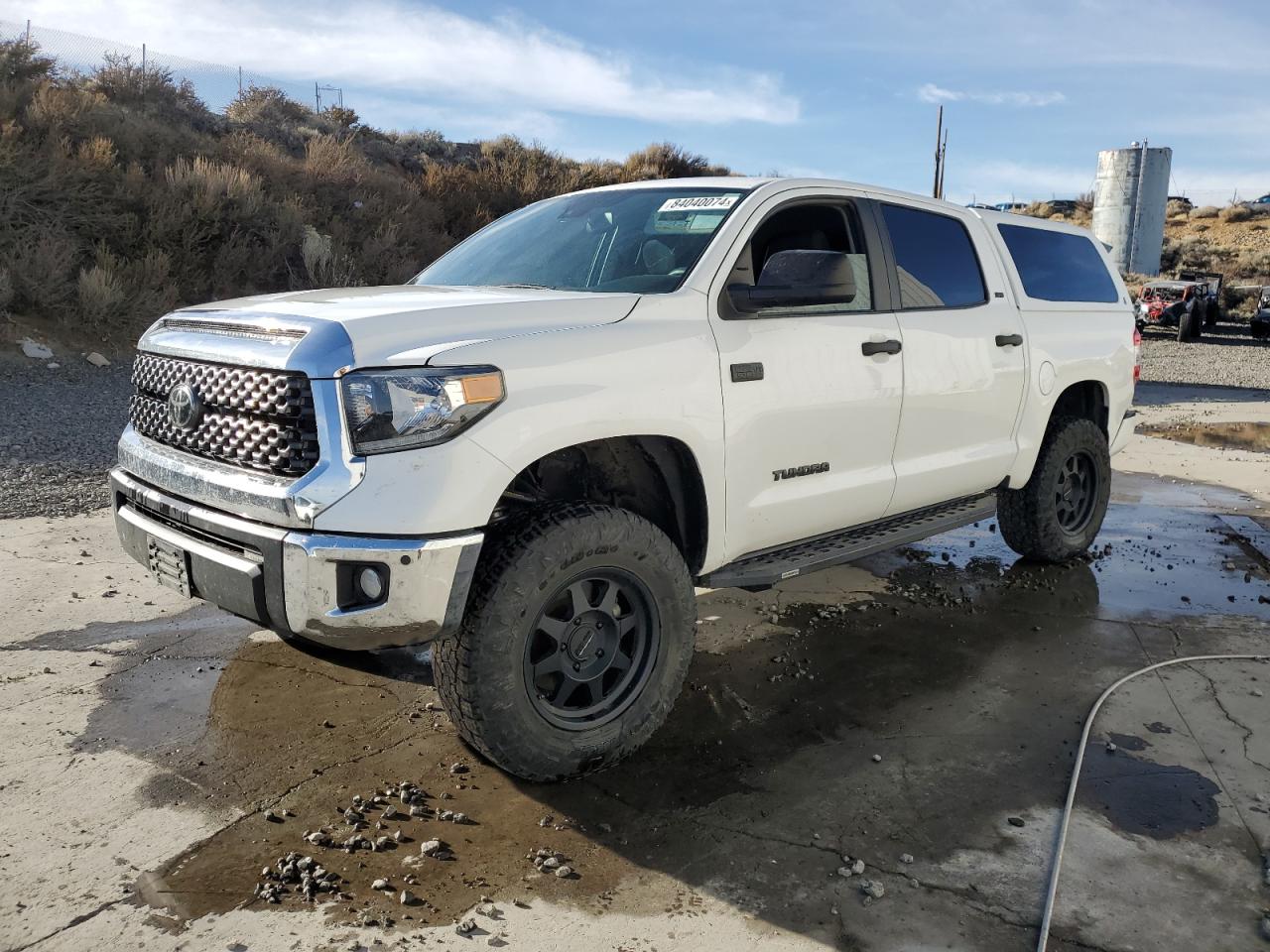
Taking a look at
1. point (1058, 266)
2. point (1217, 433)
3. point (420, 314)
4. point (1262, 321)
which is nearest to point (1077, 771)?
point (420, 314)

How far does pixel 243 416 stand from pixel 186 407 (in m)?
0.30

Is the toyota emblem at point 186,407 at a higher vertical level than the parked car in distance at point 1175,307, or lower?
lower

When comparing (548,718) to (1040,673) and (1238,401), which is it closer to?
(1040,673)

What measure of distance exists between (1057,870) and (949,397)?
2.36 metres

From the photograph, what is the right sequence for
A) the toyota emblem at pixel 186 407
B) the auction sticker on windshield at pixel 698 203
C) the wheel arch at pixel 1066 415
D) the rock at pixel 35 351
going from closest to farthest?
1. the toyota emblem at pixel 186 407
2. the auction sticker on windshield at pixel 698 203
3. the wheel arch at pixel 1066 415
4. the rock at pixel 35 351

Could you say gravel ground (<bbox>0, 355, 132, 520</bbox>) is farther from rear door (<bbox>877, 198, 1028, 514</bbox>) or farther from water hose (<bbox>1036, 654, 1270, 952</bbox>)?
water hose (<bbox>1036, 654, 1270, 952</bbox>)

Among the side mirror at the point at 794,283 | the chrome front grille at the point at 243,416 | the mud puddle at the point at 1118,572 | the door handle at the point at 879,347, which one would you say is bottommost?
the mud puddle at the point at 1118,572

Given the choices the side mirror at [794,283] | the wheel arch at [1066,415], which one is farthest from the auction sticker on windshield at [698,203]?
the wheel arch at [1066,415]

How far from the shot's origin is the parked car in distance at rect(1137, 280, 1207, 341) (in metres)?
25.4

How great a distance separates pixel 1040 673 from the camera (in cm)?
440

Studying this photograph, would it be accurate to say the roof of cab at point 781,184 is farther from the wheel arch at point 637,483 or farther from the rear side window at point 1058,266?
the wheel arch at point 637,483

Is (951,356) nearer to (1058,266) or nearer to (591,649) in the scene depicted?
(1058,266)

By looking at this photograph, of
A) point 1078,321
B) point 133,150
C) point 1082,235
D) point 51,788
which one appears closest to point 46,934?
point 51,788

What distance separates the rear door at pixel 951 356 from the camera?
14.8 ft
